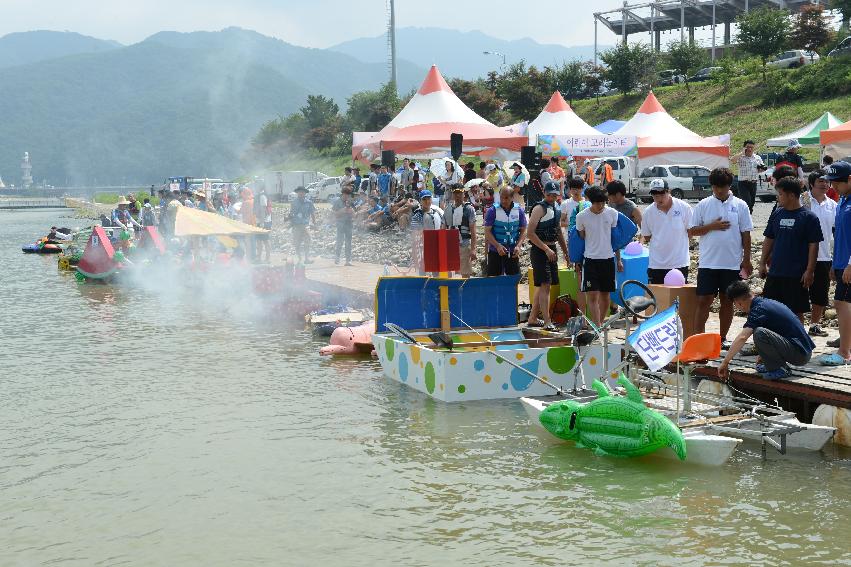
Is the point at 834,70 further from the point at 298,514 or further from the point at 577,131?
the point at 298,514

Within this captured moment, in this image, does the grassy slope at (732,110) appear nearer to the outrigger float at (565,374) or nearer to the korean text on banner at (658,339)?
the outrigger float at (565,374)

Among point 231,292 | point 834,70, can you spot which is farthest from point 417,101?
point 834,70

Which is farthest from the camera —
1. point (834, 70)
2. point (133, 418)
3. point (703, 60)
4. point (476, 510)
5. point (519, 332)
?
point (703, 60)

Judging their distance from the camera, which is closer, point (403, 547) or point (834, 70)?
point (403, 547)

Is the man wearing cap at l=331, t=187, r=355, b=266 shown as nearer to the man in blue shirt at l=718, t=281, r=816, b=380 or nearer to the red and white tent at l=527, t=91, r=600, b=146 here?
the red and white tent at l=527, t=91, r=600, b=146

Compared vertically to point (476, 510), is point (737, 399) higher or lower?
higher

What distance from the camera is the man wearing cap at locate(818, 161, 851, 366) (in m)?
8.96

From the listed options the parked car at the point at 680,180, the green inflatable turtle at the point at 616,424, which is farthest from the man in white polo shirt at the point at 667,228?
the parked car at the point at 680,180

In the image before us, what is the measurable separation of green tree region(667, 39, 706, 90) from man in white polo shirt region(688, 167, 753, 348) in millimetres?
57406

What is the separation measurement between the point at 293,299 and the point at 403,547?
10807mm

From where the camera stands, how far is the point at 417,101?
2302 cm

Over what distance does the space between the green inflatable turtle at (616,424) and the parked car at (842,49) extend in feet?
160

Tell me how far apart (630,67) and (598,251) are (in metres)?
55.1

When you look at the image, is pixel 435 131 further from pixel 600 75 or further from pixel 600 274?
pixel 600 75
